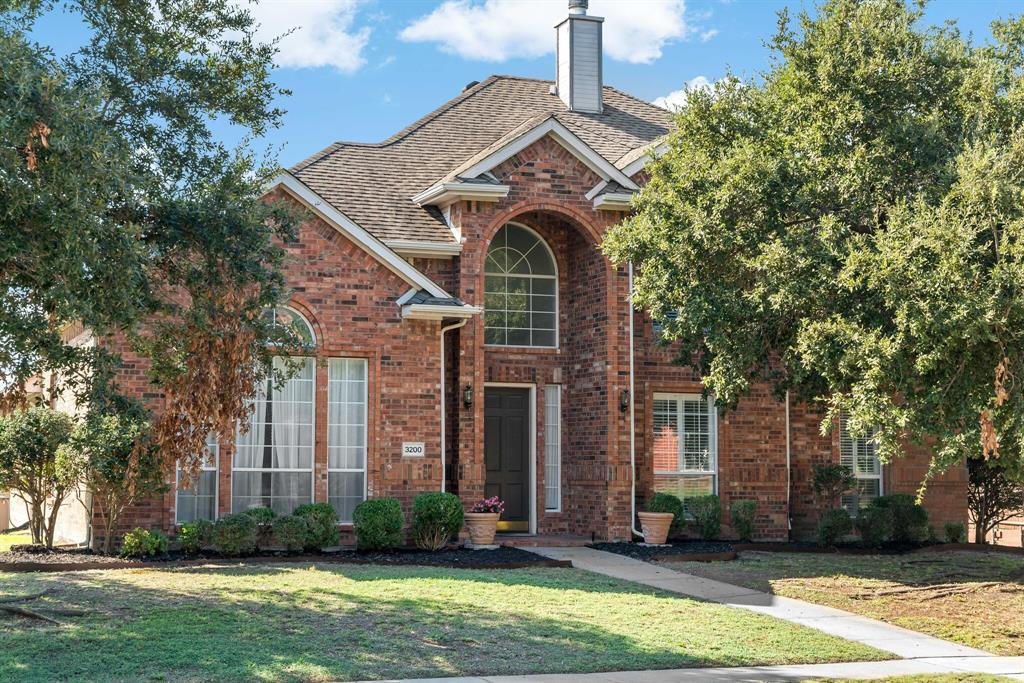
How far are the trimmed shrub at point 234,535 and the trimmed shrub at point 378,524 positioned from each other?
68.2 inches

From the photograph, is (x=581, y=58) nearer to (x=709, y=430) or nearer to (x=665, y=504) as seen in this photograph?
(x=709, y=430)

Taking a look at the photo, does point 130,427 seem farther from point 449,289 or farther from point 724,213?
point 724,213

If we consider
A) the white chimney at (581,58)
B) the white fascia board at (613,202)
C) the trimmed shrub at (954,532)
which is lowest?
the trimmed shrub at (954,532)

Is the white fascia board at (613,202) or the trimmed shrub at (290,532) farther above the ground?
the white fascia board at (613,202)

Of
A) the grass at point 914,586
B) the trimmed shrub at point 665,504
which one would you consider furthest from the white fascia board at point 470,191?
the grass at point 914,586

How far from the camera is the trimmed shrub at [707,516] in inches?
831

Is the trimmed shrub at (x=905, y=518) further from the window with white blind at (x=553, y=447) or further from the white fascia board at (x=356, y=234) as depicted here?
the white fascia board at (x=356, y=234)

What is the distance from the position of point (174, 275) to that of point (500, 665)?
484cm

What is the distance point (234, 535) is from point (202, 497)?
149 cm

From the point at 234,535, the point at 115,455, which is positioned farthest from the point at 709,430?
the point at 115,455

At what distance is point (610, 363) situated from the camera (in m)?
20.5

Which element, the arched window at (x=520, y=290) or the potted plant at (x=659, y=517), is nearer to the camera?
the potted plant at (x=659, y=517)

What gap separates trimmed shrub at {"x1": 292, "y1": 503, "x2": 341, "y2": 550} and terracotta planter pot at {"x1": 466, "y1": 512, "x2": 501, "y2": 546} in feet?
7.12

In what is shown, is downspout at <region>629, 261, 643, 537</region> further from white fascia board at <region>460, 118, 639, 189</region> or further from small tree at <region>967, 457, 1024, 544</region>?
small tree at <region>967, 457, 1024, 544</region>
